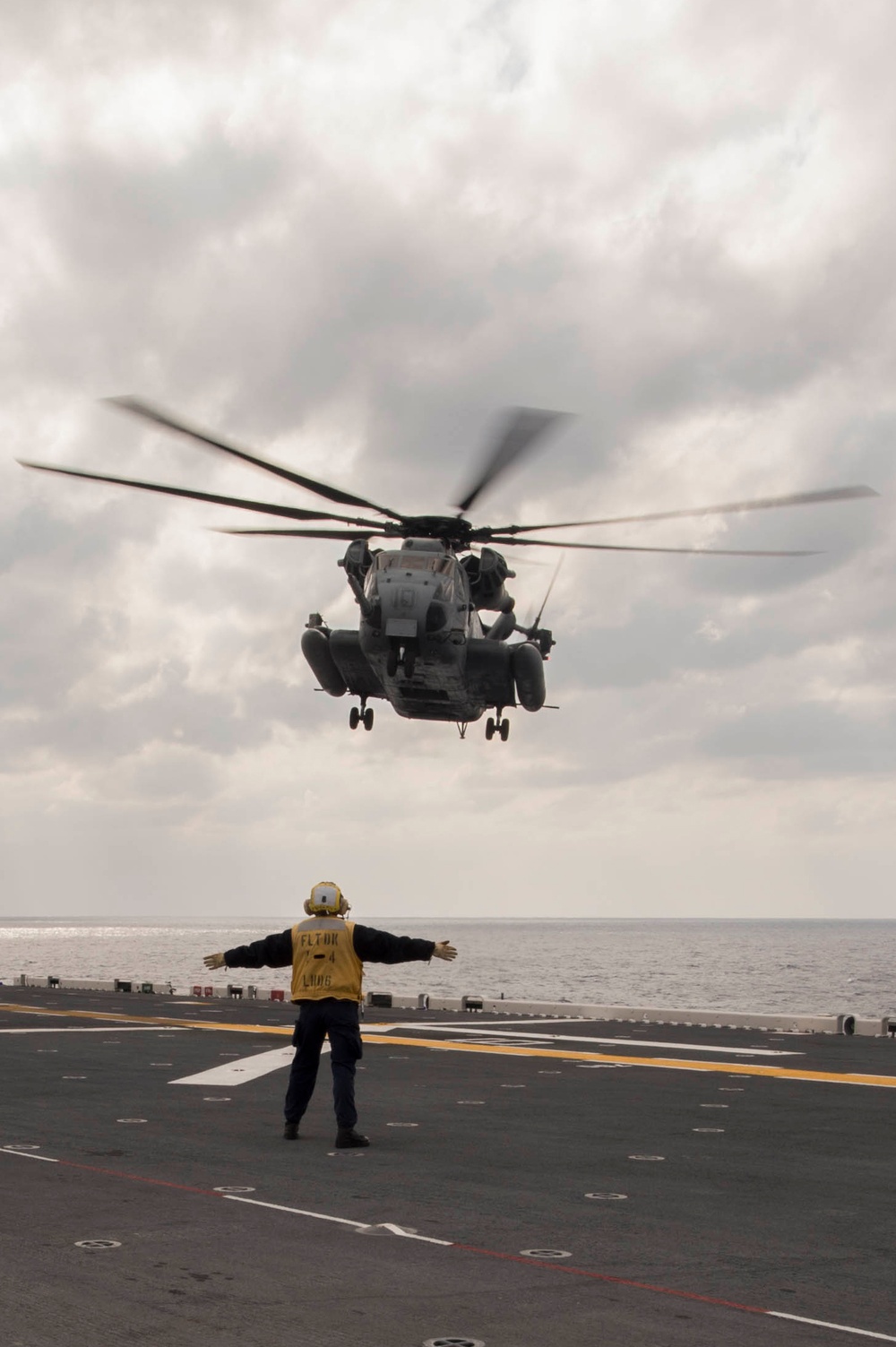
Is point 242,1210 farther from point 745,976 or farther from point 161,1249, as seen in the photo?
point 745,976

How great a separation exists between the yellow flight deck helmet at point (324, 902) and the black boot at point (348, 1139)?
6.09 ft

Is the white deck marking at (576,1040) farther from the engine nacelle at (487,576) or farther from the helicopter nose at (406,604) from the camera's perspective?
the engine nacelle at (487,576)

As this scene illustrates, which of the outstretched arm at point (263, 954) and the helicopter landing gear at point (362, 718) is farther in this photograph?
the helicopter landing gear at point (362, 718)

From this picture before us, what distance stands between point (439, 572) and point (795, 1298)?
21.1 meters

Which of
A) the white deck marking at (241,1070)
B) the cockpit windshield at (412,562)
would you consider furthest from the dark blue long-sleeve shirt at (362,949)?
the cockpit windshield at (412,562)

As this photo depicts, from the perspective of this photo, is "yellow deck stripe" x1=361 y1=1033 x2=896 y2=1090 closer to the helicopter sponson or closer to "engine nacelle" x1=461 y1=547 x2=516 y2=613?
the helicopter sponson

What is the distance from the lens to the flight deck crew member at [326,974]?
11.8m

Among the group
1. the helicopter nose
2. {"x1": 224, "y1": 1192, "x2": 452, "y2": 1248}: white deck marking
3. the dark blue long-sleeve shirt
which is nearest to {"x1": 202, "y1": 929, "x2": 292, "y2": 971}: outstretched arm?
the dark blue long-sleeve shirt

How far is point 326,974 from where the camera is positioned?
1189 centimetres

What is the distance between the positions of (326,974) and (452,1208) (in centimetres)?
333

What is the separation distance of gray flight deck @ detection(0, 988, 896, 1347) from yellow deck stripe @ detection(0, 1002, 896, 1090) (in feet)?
0.53

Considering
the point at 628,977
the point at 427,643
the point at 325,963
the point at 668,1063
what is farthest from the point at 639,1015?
the point at 628,977

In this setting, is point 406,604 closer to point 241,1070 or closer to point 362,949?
point 241,1070

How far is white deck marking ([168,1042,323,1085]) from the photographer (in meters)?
16.2
